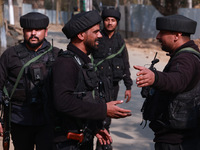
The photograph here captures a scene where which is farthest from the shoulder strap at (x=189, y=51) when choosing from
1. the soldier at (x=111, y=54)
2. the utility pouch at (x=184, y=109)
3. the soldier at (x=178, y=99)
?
the soldier at (x=111, y=54)

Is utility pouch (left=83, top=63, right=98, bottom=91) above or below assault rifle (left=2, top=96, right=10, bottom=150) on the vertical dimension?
above

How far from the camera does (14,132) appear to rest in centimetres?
409

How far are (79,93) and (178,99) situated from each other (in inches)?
33.1

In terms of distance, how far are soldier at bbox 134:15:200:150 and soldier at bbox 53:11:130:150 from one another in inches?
16.6

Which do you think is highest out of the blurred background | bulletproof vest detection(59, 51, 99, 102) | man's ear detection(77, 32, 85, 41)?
man's ear detection(77, 32, 85, 41)

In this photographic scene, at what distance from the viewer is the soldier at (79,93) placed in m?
2.77

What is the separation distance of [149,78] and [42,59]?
185cm

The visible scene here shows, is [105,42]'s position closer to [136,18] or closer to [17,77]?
[17,77]

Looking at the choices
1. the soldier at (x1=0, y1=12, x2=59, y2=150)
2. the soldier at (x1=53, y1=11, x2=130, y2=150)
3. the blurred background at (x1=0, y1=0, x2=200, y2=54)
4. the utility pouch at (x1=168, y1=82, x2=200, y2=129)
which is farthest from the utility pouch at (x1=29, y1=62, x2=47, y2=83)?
the blurred background at (x1=0, y1=0, x2=200, y2=54)

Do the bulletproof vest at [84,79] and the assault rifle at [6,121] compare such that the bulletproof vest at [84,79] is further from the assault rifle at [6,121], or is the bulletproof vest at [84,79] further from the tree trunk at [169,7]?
the tree trunk at [169,7]

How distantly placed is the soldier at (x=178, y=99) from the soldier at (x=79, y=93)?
1.39ft

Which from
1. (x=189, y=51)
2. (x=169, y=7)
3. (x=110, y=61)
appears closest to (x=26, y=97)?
(x=110, y=61)

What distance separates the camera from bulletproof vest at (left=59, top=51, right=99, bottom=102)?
2.94 metres

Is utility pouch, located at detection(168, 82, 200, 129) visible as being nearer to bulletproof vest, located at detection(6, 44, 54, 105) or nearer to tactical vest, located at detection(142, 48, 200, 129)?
tactical vest, located at detection(142, 48, 200, 129)
